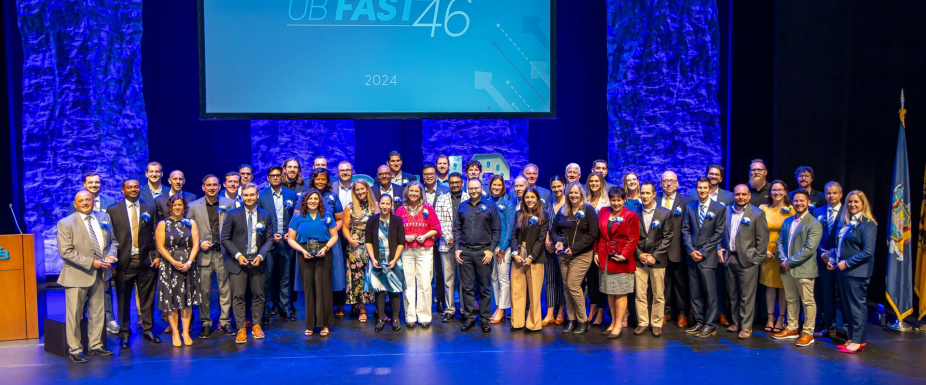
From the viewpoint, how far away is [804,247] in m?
5.43

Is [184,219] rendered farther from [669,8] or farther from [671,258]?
[669,8]

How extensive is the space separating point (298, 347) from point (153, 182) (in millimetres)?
2132

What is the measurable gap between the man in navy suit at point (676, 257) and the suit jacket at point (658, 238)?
0.09m

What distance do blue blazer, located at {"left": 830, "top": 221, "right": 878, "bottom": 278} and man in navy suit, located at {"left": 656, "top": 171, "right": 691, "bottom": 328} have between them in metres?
1.22

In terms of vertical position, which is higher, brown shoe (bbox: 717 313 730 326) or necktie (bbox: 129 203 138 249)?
necktie (bbox: 129 203 138 249)

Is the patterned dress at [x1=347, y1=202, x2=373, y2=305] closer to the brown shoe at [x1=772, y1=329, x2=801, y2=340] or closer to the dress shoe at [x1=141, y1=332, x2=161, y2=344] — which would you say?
the dress shoe at [x1=141, y1=332, x2=161, y2=344]

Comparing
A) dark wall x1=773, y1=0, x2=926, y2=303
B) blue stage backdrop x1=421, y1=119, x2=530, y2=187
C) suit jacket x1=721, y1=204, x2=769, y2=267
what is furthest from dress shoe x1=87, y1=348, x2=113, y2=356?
dark wall x1=773, y1=0, x2=926, y2=303

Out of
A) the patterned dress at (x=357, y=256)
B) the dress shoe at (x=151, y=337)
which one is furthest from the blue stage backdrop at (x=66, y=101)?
the patterned dress at (x=357, y=256)

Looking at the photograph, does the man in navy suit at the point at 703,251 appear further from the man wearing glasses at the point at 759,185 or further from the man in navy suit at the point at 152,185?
the man in navy suit at the point at 152,185

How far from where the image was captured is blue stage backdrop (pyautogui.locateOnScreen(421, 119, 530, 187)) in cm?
846

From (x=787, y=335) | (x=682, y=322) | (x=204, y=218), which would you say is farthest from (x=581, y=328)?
(x=204, y=218)

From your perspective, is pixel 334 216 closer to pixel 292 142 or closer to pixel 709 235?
pixel 292 142

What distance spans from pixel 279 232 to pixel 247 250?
1.76ft

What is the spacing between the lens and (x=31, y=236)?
18.7 feet
